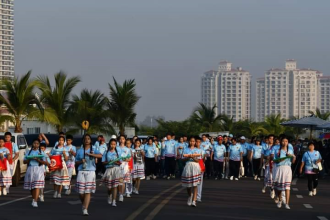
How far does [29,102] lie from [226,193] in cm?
1848

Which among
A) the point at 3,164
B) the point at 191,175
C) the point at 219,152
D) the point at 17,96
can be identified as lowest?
the point at 191,175

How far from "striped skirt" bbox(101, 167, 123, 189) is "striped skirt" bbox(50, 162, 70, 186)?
9.02 feet

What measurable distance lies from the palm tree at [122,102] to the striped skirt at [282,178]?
3063 centimetres

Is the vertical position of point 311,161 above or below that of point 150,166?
above

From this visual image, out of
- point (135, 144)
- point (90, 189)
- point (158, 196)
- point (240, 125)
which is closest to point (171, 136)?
point (135, 144)

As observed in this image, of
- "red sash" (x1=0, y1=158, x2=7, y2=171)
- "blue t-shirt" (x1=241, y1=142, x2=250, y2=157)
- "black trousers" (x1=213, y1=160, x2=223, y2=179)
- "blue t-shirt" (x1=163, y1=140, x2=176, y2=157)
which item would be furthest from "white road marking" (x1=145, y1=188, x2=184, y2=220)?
"blue t-shirt" (x1=241, y1=142, x2=250, y2=157)

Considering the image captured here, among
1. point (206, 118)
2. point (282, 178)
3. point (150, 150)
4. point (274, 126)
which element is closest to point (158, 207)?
point (282, 178)

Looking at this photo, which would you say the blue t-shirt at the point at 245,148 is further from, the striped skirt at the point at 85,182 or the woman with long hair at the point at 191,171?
the striped skirt at the point at 85,182

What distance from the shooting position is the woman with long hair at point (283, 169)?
19578 millimetres

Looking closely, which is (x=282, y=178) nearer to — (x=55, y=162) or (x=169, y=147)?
(x=55, y=162)

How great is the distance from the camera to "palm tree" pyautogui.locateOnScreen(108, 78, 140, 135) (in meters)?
50.3

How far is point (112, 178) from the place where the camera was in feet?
64.2

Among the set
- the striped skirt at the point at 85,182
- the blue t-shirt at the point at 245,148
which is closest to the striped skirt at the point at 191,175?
the striped skirt at the point at 85,182

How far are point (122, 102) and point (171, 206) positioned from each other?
103 ft
